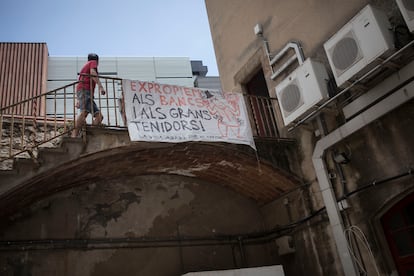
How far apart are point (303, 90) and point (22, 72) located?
11348 mm

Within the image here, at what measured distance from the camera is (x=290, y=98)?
7297 millimetres

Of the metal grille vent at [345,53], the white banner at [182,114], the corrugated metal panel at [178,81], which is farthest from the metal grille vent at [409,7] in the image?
the corrugated metal panel at [178,81]

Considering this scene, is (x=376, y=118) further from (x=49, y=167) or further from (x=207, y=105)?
(x=49, y=167)

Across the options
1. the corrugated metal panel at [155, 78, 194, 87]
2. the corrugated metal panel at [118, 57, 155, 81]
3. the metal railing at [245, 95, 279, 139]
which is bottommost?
the metal railing at [245, 95, 279, 139]

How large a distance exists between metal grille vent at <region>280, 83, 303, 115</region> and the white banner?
772 mm

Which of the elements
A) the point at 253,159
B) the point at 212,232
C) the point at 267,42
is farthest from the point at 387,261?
the point at 267,42

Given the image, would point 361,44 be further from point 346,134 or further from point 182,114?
point 182,114

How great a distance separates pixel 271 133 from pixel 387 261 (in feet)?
12.3

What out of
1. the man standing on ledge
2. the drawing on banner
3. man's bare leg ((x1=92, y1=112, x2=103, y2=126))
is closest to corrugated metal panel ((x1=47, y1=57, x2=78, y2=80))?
the man standing on ledge

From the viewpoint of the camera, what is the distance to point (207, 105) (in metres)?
7.34

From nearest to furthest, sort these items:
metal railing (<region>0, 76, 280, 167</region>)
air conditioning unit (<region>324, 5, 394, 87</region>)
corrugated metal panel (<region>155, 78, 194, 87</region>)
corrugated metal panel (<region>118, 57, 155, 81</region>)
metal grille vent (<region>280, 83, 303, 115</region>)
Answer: air conditioning unit (<region>324, 5, 394, 87</region>) → metal railing (<region>0, 76, 280, 167</region>) → metal grille vent (<region>280, 83, 303, 115</region>) → corrugated metal panel (<region>118, 57, 155, 81</region>) → corrugated metal panel (<region>155, 78, 194, 87</region>)

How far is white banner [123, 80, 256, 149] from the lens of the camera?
258 inches

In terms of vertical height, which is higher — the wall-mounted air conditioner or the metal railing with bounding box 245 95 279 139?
the metal railing with bounding box 245 95 279 139

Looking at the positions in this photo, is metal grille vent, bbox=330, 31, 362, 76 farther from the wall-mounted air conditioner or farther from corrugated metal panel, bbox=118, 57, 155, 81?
corrugated metal panel, bbox=118, 57, 155, 81
